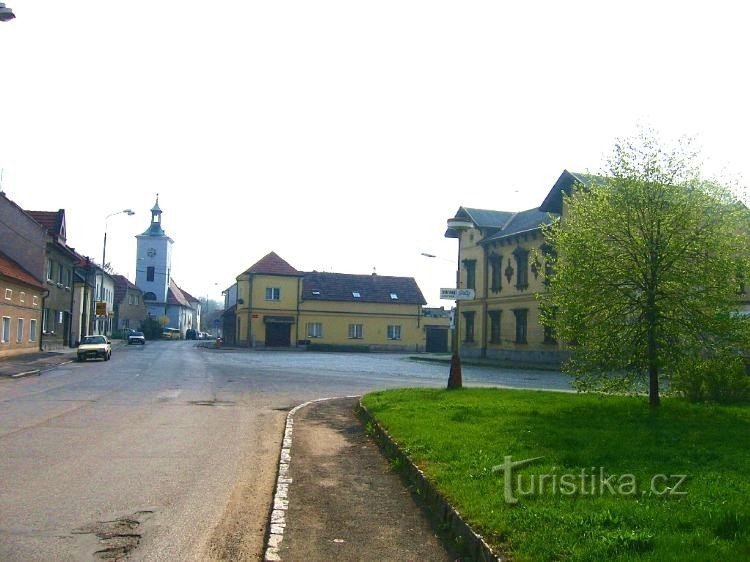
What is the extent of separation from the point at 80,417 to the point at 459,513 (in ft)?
33.3

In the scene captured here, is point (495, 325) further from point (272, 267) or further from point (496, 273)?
point (272, 267)

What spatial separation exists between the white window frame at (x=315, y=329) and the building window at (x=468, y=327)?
69.4ft

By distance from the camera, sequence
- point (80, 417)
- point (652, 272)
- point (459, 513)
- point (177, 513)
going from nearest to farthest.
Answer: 1. point (459, 513)
2. point (177, 513)
3. point (652, 272)
4. point (80, 417)

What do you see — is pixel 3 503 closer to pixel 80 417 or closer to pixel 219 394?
pixel 80 417

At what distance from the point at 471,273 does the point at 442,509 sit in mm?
45175

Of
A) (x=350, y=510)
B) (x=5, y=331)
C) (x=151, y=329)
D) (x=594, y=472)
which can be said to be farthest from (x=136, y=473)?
(x=151, y=329)

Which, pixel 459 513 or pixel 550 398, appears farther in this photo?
pixel 550 398

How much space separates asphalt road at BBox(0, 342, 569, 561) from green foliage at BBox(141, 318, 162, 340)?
259 feet

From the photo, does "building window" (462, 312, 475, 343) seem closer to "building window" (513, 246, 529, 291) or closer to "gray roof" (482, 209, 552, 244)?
"gray roof" (482, 209, 552, 244)

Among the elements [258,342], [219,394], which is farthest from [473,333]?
[219,394]

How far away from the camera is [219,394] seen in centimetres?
2047

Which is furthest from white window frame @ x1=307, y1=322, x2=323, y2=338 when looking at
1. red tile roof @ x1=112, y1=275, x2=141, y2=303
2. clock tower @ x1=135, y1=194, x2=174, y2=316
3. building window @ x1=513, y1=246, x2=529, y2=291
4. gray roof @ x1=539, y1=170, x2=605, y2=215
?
clock tower @ x1=135, y1=194, x2=174, y2=316

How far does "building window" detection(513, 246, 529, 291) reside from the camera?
44.5m

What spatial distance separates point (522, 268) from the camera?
148ft
